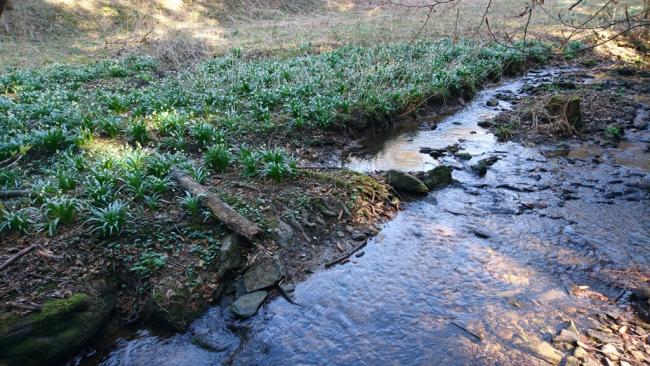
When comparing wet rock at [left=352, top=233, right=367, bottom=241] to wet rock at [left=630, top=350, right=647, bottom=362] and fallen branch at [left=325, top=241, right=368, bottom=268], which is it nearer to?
fallen branch at [left=325, top=241, right=368, bottom=268]

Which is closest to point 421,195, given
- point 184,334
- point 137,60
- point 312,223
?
point 312,223

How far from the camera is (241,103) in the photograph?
11.1 m

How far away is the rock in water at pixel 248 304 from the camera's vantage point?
205 inches

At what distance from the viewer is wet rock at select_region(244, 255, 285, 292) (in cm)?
558

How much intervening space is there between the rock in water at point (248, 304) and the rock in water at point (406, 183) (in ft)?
11.5

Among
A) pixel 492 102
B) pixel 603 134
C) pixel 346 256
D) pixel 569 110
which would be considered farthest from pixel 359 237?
pixel 492 102

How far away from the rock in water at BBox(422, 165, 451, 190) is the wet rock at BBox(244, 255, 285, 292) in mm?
3634

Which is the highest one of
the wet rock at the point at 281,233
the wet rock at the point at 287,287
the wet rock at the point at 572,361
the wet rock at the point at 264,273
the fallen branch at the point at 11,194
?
the fallen branch at the point at 11,194

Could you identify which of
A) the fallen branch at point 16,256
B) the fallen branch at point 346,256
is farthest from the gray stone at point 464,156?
the fallen branch at point 16,256

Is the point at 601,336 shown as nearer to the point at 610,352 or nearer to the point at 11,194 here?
the point at 610,352

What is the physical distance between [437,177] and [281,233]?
3.52 m

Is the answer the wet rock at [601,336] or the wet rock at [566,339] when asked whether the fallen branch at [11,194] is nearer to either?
the wet rock at [566,339]

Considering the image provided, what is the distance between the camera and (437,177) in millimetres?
8258

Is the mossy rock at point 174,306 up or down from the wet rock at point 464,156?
up
